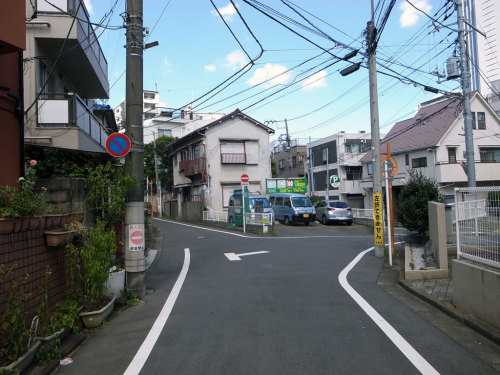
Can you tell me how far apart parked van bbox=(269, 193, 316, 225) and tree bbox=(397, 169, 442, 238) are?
13365mm

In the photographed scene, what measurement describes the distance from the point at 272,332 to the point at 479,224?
3581 mm

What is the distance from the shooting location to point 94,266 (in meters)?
5.91

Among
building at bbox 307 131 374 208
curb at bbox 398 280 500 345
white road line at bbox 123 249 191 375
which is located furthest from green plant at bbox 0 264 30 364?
building at bbox 307 131 374 208

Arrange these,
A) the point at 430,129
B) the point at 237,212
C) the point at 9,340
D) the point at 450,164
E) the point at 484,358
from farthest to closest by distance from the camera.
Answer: the point at 430,129 → the point at 450,164 → the point at 237,212 → the point at 484,358 → the point at 9,340

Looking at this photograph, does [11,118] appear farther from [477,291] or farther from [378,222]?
[378,222]

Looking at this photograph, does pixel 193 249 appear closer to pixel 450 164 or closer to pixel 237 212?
pixel 237 212

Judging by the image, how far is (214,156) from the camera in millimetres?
32812

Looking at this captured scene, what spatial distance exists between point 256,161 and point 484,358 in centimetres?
3011

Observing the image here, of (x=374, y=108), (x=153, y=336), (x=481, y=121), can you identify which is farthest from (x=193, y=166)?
(x=153, y=336)

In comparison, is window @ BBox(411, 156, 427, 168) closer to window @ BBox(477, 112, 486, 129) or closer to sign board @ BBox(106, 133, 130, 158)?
window @ BBox(477, 112, 486, 129)

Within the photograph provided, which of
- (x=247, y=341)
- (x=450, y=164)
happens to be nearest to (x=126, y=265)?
(x=247, y=341)

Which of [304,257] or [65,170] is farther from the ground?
[65,170]

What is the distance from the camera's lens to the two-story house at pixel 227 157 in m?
32.6

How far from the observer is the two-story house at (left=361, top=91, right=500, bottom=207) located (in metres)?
30.3
